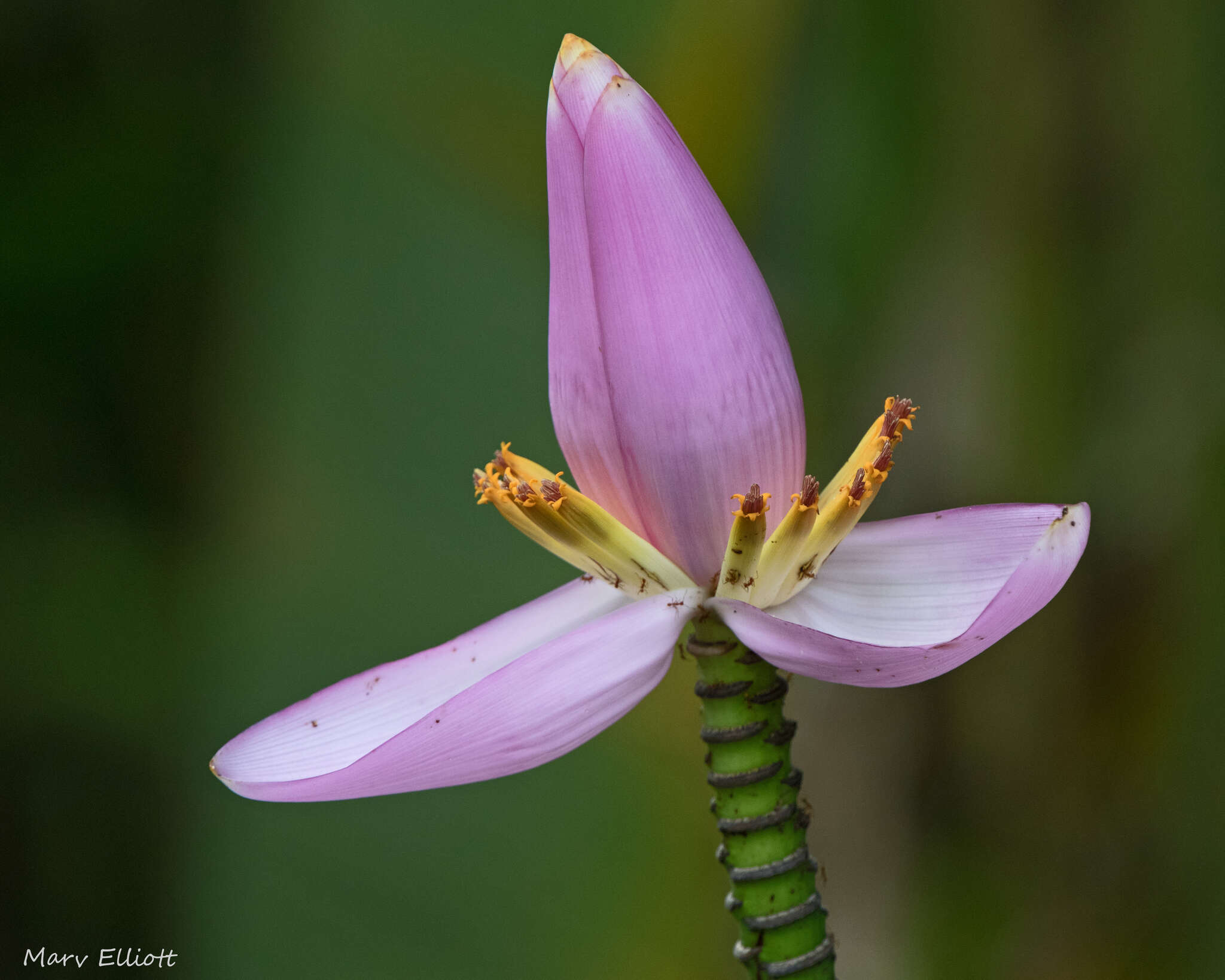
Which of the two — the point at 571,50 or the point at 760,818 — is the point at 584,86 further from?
the point at 760,818

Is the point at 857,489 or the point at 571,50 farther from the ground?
the point at 571,50

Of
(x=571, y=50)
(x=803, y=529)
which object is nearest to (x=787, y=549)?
(x=803, y=529)

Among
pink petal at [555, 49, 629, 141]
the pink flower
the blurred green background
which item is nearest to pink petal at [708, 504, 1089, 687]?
the pink flower

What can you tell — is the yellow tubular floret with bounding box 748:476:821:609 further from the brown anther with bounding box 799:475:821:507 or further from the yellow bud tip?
the yellow bud tip

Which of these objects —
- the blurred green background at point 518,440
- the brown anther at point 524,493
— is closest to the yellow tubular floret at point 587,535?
the brown anther at point 524,493

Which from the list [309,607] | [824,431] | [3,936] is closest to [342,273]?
[309,607]

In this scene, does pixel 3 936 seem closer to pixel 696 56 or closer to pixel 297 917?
pixel 297 917
